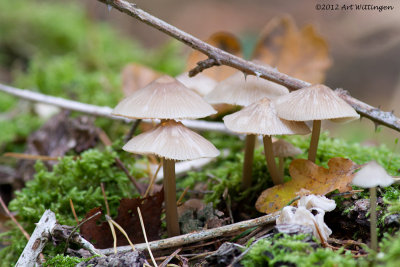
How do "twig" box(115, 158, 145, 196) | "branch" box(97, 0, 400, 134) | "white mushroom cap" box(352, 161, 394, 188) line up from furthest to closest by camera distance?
"twig" box(115, 158, 145, 196), "branch" box(97, 0, 400, 134), "white mushroom cap" box(352, 161, 394, 188)

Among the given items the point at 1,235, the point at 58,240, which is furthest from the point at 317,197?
the point at 1,235

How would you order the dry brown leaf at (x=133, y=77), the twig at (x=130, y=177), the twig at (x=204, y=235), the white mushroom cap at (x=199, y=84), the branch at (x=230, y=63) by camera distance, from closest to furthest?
A: the twig at (x=204, y=235) < the branch at (x=230, y=63) < the twig at (x=130, y=177) < the white mushroom cap at (x=199, y=84) < the dry brown leaf at (x=133, y=77)

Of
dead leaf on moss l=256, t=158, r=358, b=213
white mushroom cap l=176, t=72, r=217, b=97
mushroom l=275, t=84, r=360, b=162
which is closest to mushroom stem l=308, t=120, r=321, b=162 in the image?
dead leaf on moss l=256, t=158, r=358, b=213

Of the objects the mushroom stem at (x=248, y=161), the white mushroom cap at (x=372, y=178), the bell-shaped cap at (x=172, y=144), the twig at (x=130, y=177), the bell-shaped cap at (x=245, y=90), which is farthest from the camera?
the twig at (x=130, y=177)

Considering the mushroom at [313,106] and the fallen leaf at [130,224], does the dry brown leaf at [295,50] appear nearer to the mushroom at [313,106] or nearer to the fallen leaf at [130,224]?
the mushroom at [313,106]

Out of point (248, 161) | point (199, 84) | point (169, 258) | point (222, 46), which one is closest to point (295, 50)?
point (222, 46)

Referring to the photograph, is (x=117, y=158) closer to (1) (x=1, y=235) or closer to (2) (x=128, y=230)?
(2) (x=128, y=230)

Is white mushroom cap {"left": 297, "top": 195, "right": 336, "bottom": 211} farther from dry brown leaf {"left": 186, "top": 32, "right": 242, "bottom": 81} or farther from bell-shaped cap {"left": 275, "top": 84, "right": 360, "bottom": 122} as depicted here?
dry brown leaf {"left": 186, "top": 32, "right": 242, "bottom": 81}

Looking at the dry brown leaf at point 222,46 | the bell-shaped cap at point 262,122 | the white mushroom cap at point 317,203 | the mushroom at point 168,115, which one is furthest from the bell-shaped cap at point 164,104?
the dry brown leaf at point 222,46
